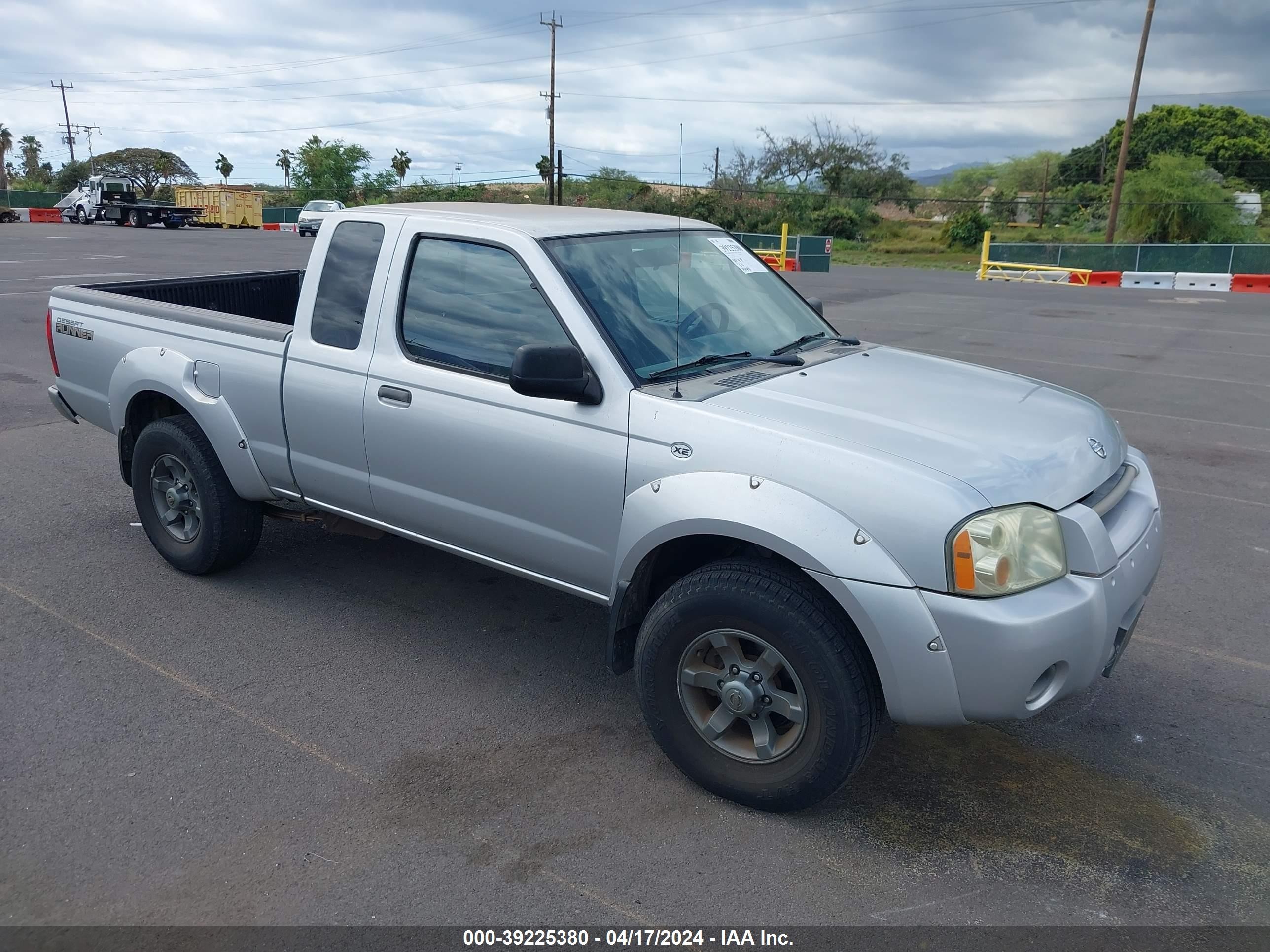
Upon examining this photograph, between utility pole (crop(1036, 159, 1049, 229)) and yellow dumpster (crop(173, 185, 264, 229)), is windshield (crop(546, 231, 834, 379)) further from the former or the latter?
yellow dumpster (crop(173, 185, 264, 229))

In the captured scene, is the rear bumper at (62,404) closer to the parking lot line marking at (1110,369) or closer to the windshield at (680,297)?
the windshield at (680,297)

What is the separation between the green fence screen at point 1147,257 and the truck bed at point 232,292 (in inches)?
1253

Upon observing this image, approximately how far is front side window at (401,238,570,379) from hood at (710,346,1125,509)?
2.84 ft

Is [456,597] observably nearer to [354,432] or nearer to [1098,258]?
[354,432]

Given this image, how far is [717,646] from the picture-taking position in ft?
10.9

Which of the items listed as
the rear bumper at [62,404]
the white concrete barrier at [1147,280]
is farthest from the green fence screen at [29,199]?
the rear bumper at [62,404]

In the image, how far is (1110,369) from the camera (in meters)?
12.4

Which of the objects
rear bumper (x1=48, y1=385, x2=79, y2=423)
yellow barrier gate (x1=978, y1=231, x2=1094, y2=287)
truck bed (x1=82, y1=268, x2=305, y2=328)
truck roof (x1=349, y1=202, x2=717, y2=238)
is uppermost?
truck roof (x1=349, y1=202, x2=717, y2=238)

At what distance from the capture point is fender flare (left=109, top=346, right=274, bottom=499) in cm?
478

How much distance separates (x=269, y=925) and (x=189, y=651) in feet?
6.35

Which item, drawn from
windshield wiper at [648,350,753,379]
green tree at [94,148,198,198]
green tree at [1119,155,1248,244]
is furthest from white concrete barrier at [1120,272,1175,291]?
green tree at [94,148,198,198]

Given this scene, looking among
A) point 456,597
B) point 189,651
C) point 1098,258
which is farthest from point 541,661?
point 1098,258

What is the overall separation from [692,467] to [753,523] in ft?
1.03

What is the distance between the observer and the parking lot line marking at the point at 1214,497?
6859 millimetres
